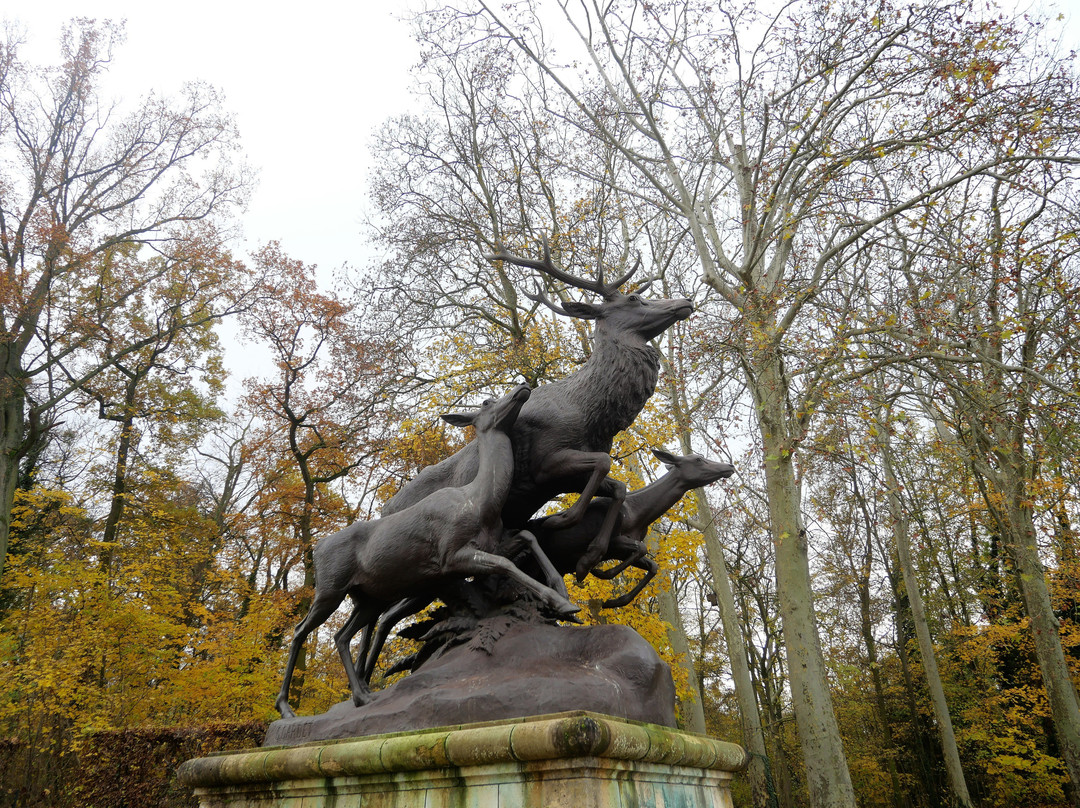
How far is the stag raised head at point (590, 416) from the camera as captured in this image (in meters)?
5.20

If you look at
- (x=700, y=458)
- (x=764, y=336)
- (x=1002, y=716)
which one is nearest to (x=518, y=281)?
(x=764, y=336)

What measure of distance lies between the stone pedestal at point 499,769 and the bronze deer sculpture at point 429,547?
0.73 meters

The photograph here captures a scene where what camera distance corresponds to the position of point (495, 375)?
55.2 ft

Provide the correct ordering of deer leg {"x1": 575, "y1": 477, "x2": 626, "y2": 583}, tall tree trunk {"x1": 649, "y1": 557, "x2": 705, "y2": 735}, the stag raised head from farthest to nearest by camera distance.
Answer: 1. tall tree trunk {"x1": 649, "y1": 557, "x2": 705, "y2": 735}
2. deer leg {"x1": 575, "y1": 477, "x2": 626, "y2": 583}
3. the stag raised head

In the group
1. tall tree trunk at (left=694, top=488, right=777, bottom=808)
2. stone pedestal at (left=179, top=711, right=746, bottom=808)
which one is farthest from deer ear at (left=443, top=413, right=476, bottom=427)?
tall tree trunk at (left=694, top=488, right=777, bottom=808)

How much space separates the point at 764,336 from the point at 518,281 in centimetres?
806

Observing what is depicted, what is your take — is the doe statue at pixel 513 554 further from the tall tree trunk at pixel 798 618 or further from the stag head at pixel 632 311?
the tall tree trunk at pixel 798 618

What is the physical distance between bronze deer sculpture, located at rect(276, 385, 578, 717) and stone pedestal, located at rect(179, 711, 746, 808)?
2.40 feet

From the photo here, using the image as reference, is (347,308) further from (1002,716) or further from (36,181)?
(1002,716)

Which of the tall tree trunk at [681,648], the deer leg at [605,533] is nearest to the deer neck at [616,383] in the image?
the deer leg at [605,533]

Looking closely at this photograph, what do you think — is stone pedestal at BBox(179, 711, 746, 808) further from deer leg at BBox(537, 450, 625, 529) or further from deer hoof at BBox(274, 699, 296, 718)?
deer leg at BBox(537, 450, 625, 529)

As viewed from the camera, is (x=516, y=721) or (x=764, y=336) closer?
(x=516, y=721)

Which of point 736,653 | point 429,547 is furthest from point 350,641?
point 736,653

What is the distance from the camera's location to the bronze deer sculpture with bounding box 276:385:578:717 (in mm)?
4828
